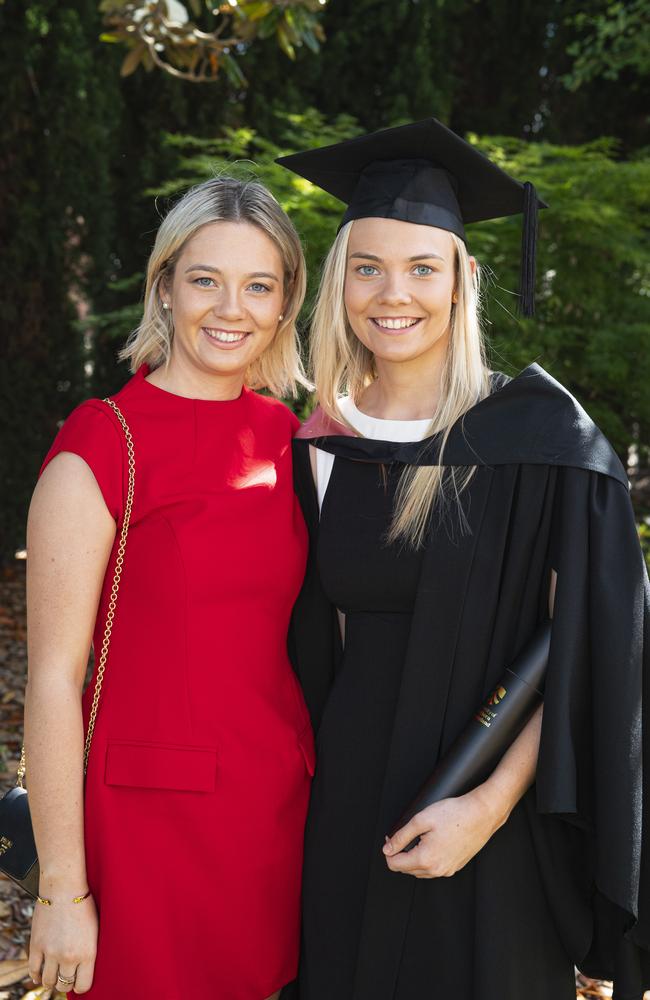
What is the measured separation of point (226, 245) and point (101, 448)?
56 centimetres

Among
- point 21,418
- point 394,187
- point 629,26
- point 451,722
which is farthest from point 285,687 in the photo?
point 629,26

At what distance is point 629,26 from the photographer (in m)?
6.98

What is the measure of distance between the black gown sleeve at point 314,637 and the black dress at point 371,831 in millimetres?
94

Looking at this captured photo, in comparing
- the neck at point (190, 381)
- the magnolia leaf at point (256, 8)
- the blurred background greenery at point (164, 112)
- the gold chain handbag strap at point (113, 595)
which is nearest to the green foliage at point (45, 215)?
the blurred background greenery at point (164, 112)

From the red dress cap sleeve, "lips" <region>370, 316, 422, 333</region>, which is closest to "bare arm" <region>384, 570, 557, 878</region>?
the red dress cap sleeve

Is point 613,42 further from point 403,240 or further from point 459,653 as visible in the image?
point 459,653

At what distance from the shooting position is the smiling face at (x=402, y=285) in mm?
2191

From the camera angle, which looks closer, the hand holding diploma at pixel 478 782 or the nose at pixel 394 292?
the hand holding diploma at pixel 478 782

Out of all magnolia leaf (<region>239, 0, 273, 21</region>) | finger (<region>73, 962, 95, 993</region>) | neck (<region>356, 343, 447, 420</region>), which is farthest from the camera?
magnolia leaf (<region>239, 0, 273, 21</region>)

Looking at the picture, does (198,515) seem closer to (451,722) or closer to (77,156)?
(451,722)

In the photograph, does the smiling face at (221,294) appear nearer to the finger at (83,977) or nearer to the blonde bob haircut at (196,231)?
the blonde bob haircut at (196,231)

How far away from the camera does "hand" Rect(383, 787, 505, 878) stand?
188 cm

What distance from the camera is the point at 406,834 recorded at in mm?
1905

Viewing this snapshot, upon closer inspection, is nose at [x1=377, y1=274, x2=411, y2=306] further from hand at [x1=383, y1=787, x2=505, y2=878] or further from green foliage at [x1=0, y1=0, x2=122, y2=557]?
green foliage at [x1=0, y1=0, x2=122, y2=557]
